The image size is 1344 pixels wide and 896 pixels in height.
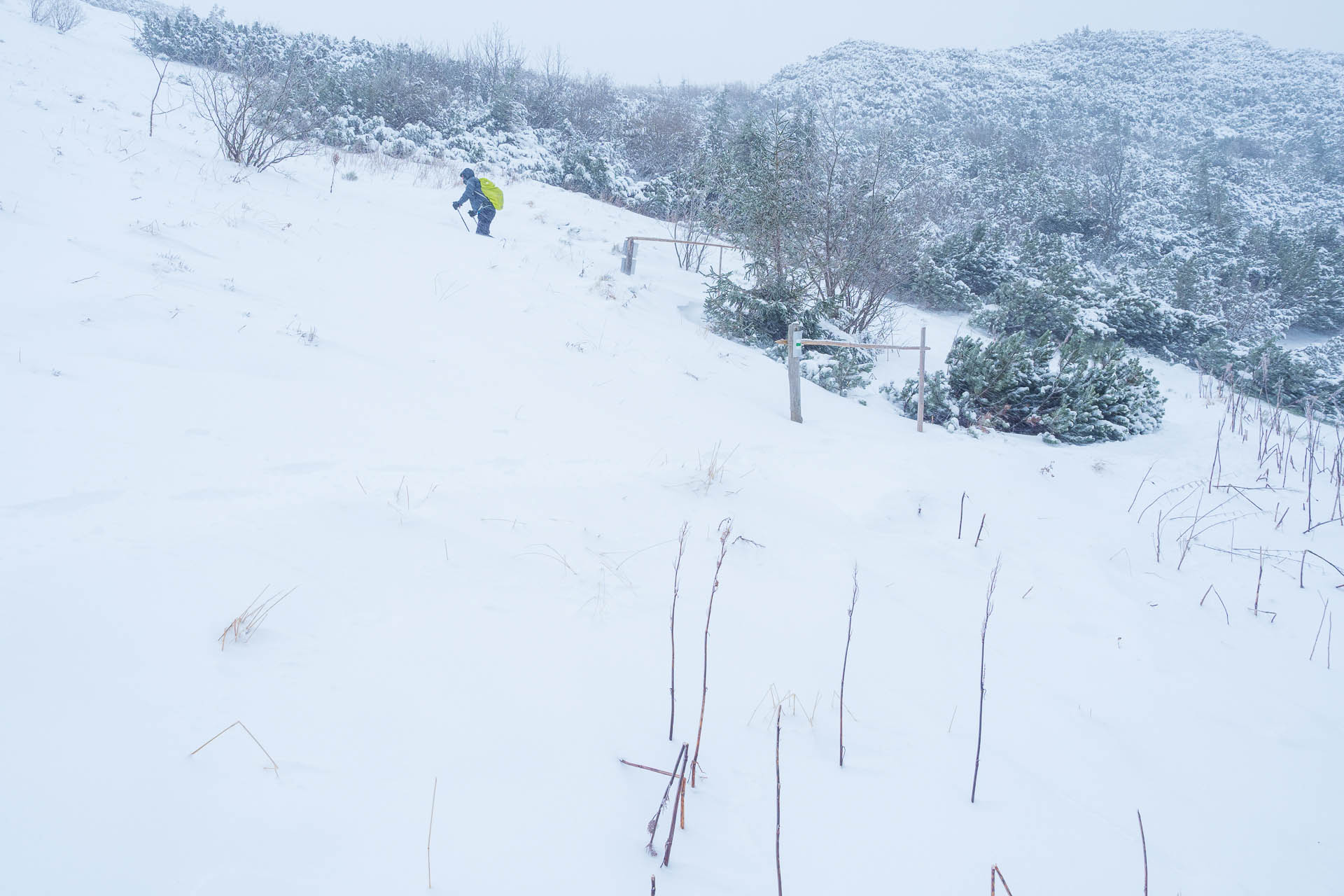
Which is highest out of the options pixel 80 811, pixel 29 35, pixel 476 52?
pixel 476 52

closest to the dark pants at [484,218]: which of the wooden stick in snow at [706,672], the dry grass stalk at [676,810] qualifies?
the wooden stick in snow at [706,672]

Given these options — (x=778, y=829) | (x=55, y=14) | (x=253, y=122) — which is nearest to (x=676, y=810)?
(x=778, y=829)

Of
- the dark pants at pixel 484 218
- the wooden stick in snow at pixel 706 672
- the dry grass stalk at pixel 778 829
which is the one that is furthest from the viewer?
the dark pants at pixel 484 218

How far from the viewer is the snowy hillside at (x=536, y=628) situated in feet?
5.13

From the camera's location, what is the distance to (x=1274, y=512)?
505 centimetres

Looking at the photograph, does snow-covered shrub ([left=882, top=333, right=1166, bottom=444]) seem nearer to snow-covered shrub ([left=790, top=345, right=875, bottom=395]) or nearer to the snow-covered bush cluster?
snow-covered shrub ([left=790, top=345, right=875, bottom=395])

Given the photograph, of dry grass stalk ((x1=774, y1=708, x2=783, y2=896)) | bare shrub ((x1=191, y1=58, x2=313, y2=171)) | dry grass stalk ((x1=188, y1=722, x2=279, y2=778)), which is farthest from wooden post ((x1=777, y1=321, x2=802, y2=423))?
bare shrub ((x1=191, y1=58, x2=313, y2=171))

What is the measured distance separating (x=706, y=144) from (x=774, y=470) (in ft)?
62.8

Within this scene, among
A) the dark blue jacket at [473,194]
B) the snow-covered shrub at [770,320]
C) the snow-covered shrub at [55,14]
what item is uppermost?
the snow-covered shrub at [55,14]

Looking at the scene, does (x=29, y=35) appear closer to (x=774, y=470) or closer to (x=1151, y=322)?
(x=774, y=470)

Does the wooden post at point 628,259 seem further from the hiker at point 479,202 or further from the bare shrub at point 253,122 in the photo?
the bare shrub at point 253,122

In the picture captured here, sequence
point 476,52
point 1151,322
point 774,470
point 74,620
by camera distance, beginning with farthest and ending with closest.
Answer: point 476,52
point 1151,322
point 774,470
point 74,620

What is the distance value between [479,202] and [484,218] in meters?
0.39

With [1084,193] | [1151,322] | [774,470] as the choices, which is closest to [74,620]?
[774,470]
